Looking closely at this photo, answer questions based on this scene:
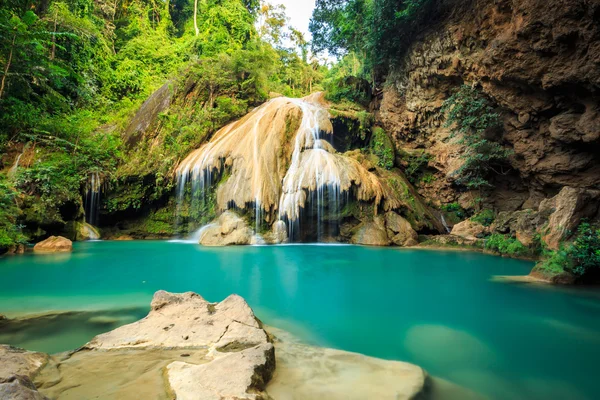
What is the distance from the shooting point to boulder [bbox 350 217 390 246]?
1232cm

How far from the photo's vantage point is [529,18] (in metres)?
8.95

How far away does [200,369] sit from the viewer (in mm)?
2150

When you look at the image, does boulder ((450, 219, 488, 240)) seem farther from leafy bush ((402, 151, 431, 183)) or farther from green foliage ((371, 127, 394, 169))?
green foliage ((371, 127, 394, 169))

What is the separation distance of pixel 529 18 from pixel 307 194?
29.6 ft

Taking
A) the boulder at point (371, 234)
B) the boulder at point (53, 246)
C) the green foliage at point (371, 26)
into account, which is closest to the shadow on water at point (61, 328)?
the boulder at point (53, 246)

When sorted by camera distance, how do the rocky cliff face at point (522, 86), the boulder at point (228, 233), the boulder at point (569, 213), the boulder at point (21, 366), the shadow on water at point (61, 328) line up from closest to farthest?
the boulder at point (21, 366) < the shadow on water at point (61, 328) < the boulder at point (569, 213) < the rocky cliff face at point (522, 86) < the boulder at point (228, 233)

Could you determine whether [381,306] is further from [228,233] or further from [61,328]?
[228,233]

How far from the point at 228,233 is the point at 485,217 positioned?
34.1 ft

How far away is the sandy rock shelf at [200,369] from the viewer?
1957 millimetres

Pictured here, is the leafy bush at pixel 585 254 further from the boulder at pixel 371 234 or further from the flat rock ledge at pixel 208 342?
the boulder at pixel 371 234

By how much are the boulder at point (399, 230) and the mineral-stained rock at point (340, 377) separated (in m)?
10.2

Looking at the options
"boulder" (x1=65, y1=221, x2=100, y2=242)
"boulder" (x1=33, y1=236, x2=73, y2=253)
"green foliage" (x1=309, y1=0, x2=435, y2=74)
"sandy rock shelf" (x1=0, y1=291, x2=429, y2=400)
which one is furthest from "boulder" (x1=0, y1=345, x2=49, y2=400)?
"green foliage" (x1=309, y1=0, x2=435, y2=74)

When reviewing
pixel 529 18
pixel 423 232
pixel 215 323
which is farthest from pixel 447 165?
pixel 215 323

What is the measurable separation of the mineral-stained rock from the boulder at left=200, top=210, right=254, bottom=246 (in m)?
9.25
